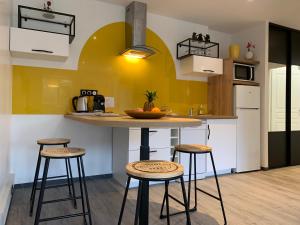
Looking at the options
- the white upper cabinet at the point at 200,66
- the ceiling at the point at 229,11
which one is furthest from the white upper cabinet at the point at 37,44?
the white upper cabinet at the point at 200,66

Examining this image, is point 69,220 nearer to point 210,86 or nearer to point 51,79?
point 51,79

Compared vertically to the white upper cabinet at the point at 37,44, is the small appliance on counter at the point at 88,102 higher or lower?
lower

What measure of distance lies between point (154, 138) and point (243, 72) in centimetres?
200

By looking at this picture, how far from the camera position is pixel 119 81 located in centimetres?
345

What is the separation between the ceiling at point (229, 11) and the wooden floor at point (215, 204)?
2472 millimetres

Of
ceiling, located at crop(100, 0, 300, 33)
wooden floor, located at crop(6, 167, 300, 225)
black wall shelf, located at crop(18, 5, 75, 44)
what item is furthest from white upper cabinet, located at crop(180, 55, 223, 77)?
black wall shelf, located at crop(18, 5, 75, 44)

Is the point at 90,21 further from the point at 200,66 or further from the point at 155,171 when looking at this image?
the point at 155,171

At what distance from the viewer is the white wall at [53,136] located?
2.87 m

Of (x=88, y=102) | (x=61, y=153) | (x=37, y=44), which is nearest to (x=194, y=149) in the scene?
(x=61, y=153)

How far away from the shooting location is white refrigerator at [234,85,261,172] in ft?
12.3

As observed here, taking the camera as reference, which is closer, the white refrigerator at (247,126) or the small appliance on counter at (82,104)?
the small appliance on counter at (82,104)

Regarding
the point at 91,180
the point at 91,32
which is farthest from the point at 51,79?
the point at 91,180

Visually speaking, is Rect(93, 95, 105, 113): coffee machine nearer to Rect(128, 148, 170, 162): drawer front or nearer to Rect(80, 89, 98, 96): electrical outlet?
Rect(80, 89, 98, 96): electrical outlet

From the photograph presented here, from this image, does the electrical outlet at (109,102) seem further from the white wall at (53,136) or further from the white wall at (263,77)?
the white wall at (263,77)
